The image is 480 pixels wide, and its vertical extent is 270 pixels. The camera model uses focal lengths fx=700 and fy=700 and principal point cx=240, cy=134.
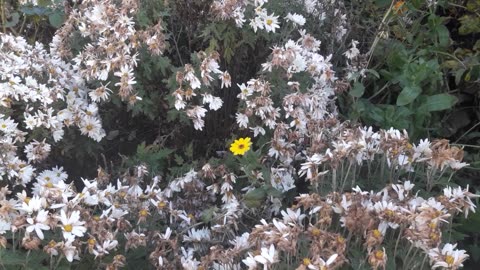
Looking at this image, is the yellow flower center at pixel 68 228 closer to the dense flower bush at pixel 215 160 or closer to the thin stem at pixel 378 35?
the dense flower bush at pixel 215 160

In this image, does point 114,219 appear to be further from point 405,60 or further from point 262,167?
point 405,60

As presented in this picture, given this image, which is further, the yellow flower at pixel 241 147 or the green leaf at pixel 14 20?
the green leaf at pixel 14 20

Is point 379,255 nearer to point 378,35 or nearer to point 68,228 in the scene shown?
point 68,228

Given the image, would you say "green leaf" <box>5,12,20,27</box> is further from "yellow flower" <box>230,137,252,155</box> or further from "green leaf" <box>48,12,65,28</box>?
"yellow flower" <box>230,137,252,155</box>

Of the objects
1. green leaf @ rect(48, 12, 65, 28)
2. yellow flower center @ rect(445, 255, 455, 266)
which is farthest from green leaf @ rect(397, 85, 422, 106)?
green leaf @ rect(48, 12, 65, 28)

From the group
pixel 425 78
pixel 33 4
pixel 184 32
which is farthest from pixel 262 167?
pixel 33 4

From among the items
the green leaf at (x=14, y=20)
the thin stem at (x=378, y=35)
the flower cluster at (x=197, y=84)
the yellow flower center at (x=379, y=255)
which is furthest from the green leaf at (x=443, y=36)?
the green leaf at (x=14, y=20)

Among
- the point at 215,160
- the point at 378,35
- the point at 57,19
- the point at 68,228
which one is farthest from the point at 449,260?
the point at 57,19
